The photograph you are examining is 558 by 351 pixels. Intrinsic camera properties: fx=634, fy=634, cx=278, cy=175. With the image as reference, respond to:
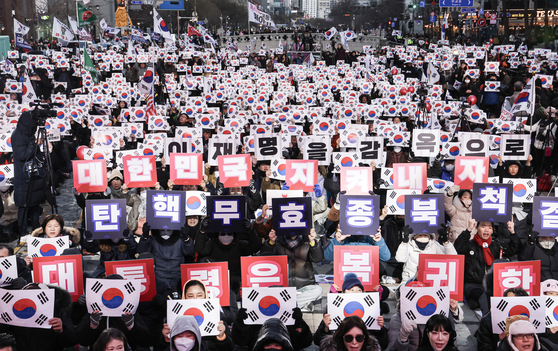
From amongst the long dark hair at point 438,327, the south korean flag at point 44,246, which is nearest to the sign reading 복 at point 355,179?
the long dark hair at point 438,327

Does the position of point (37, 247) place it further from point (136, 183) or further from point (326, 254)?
point (326, 254)

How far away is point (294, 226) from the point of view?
25.2ft

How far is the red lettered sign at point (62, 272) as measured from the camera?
662cm

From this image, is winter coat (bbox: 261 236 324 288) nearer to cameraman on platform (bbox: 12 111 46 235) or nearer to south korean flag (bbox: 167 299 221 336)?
south korean flag (bbox: 167 299 221 336)

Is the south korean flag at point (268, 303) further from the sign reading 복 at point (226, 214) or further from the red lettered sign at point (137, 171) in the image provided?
the red lettered sign at point (137, 171)

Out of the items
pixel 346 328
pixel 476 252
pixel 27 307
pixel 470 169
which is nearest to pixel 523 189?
pixel 470 169

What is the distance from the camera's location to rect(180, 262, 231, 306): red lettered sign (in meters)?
6.50

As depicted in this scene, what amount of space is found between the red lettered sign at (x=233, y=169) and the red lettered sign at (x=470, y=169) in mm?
3196

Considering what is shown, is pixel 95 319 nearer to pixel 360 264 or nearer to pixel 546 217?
pixel 360 264

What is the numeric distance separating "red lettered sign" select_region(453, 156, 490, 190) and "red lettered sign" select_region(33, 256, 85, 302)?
5721mm

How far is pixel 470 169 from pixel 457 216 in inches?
40.4

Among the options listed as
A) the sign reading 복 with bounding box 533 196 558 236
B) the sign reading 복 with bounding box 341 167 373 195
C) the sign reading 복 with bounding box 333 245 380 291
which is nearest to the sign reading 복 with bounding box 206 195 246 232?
the sign reading 복 with bounding box 333 245 380 291

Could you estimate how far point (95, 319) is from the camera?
5.82 m

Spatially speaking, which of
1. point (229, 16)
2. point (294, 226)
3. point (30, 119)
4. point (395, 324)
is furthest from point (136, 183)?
point (229, 16)
